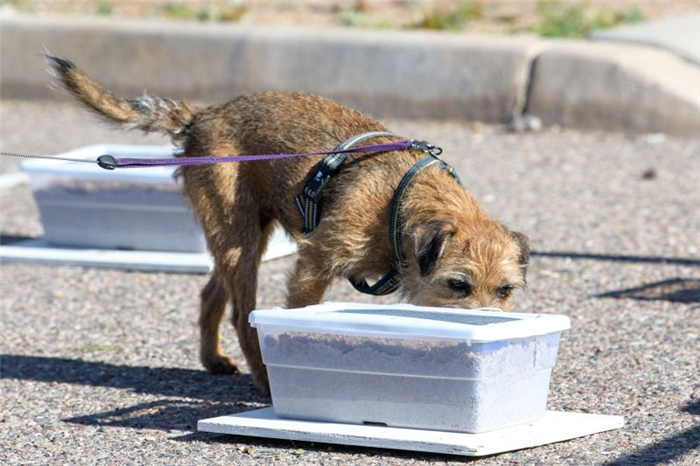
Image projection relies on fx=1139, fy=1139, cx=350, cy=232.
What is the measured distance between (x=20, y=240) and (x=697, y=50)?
23.1 ft

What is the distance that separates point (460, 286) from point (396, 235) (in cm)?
44

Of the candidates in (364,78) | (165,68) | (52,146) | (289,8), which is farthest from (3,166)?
(289,8)

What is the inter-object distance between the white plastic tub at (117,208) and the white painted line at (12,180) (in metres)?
2.03

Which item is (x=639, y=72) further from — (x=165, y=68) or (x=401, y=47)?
(x=165, y=68)

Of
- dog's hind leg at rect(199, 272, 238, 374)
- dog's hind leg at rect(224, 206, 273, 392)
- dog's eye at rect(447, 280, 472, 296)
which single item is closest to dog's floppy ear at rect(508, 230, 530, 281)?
dog's eye at rect(447, 280, 472, 296)

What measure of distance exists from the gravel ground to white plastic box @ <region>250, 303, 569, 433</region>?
18cm

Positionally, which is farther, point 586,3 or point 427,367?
point 586,3

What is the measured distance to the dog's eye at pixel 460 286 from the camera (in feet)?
16.3

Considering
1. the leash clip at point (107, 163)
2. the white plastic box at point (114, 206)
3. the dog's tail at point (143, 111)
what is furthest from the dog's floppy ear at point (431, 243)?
the white plastic box at point (114, 206)

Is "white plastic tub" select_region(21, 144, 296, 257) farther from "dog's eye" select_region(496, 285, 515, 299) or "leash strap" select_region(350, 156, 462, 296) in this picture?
"dog's eye" select_region(496, 285, 515, 299)

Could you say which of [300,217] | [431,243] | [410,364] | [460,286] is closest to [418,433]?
[410,364]

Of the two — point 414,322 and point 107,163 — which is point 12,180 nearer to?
point 107,163

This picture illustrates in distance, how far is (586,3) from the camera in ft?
46.5

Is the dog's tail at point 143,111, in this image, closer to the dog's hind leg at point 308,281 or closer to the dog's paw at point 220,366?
the dog's hind leg at point 308,281
